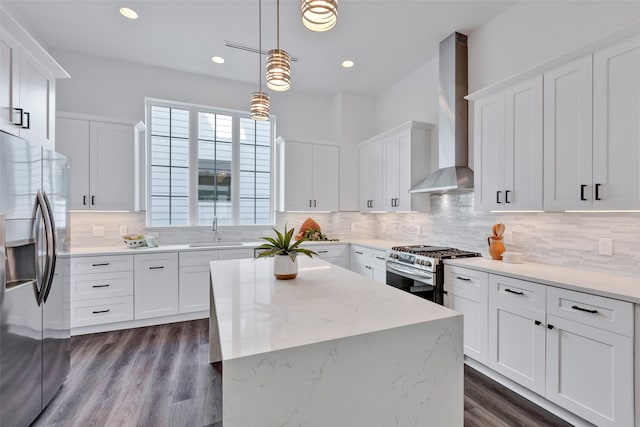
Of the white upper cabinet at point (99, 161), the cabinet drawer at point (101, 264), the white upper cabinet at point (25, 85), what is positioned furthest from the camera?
the white upper cabinet at point (99, 161)

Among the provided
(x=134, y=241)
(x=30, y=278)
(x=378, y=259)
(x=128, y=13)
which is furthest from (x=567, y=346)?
(x=128, y=13)

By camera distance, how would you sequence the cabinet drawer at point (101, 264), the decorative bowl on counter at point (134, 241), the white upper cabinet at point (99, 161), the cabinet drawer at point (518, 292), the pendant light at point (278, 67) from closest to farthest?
the pendant light at point (278, 67)
the cabinet drawer at point (518, 292)
the cabinet drawer at point (101, 264)
the white upper cabinet at point (99, 161)
the decorative bowl on counter at point (134, 241)

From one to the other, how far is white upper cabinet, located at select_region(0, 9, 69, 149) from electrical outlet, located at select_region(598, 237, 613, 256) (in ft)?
13.7

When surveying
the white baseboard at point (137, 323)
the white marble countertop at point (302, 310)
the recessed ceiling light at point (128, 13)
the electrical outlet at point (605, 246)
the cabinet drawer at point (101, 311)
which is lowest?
the white baseboard at point (137, 323)

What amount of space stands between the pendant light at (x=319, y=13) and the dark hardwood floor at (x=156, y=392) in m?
2.39

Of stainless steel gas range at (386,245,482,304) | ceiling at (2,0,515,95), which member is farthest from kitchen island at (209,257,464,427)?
ceiling at (2,0,515,95)

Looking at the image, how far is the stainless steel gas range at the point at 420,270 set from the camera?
9.31ft

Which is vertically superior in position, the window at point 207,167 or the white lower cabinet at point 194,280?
the window at point 207,167

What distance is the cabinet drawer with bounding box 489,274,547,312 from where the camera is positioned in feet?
6.76

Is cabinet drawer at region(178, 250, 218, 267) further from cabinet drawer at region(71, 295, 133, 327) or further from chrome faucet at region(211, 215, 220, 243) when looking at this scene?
cabinet drawer at region(71, 295, 133, 327)

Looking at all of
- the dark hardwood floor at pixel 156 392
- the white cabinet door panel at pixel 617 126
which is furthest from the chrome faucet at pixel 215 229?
the white cabinet door panel at pixel 617 126

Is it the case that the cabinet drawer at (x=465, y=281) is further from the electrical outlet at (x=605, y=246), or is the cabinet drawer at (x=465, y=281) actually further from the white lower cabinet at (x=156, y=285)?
the white lower cabinet at (x=156, y=285)

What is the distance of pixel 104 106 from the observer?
392 cm

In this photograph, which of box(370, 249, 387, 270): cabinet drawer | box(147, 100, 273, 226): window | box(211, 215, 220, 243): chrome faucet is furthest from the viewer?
box(211, 215, 220, 243): chrome faucet
